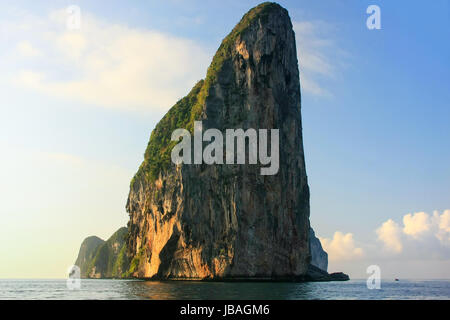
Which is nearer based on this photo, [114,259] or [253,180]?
[253,180]

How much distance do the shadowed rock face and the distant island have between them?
182 mm

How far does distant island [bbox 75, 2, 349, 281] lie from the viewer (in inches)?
3342

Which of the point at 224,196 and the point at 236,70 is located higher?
the point at 236,70

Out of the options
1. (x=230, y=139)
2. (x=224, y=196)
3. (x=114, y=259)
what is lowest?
(x=114, y=259)

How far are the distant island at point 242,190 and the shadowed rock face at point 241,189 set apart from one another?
0.18 metres

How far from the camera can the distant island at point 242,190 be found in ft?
278

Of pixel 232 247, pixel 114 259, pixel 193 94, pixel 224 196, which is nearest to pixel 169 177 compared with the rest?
pixel 224 196

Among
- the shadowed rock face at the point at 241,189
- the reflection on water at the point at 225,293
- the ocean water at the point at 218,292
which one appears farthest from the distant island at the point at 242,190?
the reflection on water at the point at 225,293

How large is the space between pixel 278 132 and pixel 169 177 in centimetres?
2288

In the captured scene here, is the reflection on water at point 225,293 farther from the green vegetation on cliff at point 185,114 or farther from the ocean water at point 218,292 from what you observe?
the green vegetation on cliff at point 185,114

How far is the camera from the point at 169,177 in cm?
9388
